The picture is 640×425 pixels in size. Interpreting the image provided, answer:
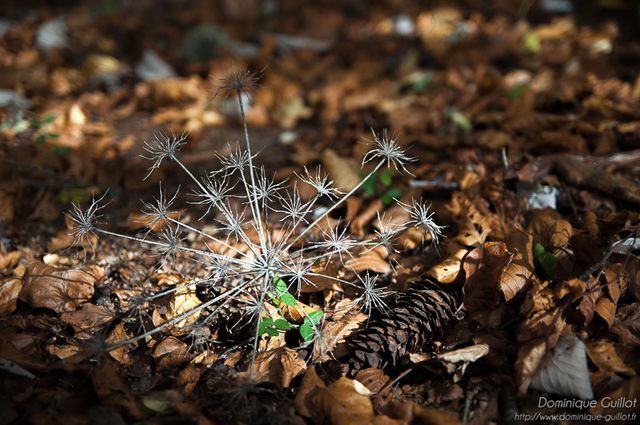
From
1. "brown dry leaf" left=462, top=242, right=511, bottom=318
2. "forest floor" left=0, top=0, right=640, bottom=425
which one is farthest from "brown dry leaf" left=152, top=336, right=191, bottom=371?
"brown dry leaf" left=462, top=242, right=511, bottom=318

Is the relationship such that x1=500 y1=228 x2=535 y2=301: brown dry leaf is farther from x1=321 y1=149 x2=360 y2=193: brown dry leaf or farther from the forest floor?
x1=321 y1=149 x2=360 y2=193: brown dry leaf

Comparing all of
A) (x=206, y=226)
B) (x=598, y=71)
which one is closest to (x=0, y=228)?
(x=206, y=226)

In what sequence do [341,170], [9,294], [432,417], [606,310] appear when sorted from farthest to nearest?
[341,170] < [9,294] < [606,310] < [432,417]

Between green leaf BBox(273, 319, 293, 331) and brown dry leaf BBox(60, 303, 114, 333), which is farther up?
brown dry leaf BBox(60, 303, 114, 333)

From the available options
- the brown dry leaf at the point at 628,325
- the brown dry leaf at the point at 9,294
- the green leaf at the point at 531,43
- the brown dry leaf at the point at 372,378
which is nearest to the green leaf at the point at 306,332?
the brown dry leaf at the point at 372,378

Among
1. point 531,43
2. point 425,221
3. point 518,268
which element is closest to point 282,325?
point 425,221

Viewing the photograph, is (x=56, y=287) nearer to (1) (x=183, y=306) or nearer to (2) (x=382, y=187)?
(1) (x=183, y=306)
